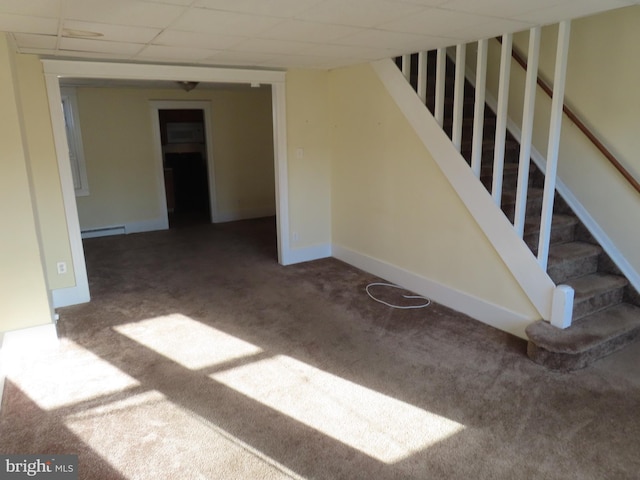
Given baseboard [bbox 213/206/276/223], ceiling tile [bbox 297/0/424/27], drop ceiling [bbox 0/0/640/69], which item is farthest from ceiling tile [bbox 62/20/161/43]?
baseboard [bbox 213/206/276/223]

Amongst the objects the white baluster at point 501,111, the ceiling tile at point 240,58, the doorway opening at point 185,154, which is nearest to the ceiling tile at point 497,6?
the white baluster at point 501,111

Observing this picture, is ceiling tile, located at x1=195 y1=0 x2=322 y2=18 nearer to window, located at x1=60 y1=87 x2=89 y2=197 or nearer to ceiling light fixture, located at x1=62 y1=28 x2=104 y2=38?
ceiling light fixture, located at x1=62 y1=28 x2=104 y2=38

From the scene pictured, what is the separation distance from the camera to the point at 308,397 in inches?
104

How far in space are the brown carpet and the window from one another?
296 cm

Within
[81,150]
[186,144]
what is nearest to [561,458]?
[81,150]

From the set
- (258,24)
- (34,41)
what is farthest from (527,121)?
(34,41)

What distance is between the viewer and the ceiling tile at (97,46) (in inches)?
123

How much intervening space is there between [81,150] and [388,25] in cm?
522

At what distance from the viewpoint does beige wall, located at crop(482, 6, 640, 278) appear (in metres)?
3.16

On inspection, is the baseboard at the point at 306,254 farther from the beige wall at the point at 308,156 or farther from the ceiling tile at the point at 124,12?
the ceiling tile at the point at 124,12

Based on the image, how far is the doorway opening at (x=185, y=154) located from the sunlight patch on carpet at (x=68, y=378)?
593cm

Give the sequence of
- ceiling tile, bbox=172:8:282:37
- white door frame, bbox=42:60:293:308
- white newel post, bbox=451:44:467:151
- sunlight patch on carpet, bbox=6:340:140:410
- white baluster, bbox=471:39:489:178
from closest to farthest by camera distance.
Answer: ceiling tile, bbox=172:8:282:37, sunlight patch on carpet, bbox=6:340:140:410, white baluster, bbox=471:39:489:178, white newel post, bbox=451:44:467:151, white door frame, bbox=42:60:293:308

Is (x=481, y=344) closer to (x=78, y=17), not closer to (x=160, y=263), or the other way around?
(x=78, y=17)

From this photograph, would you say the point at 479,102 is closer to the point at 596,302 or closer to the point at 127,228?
the point at 596,302
